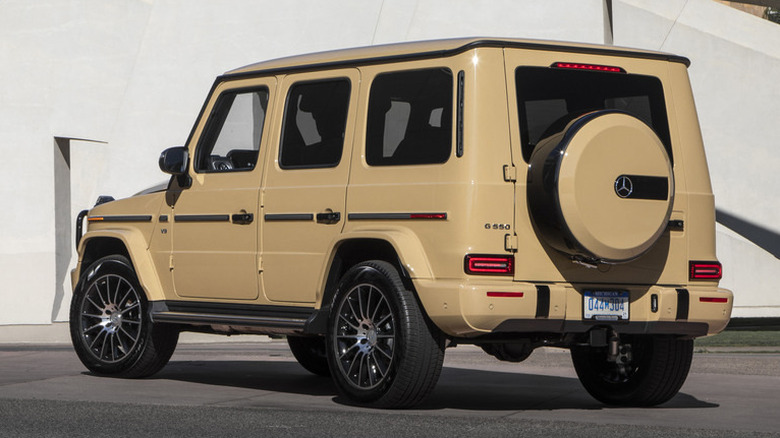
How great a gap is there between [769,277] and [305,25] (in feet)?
31.4

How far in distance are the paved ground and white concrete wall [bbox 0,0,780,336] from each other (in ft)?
35.2

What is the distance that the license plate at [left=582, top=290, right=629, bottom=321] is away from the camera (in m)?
7.63

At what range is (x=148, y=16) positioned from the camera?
26.1m

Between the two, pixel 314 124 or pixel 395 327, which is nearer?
pixel 395 327

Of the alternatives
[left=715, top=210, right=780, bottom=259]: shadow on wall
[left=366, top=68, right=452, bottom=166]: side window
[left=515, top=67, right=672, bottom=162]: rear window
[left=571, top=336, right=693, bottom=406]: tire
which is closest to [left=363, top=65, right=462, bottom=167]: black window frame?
[left=366, top=68, right=452, bottom=166]: side window

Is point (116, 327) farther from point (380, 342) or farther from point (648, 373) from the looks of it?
point (648, 373)

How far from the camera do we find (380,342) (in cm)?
777

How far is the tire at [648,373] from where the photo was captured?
332 inches

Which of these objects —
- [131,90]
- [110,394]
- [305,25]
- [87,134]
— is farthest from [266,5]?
[110,394]

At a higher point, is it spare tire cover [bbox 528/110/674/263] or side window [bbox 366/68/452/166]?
side window [bbox 366/68/452/166]

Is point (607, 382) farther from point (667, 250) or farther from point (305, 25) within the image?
point (305, 25)

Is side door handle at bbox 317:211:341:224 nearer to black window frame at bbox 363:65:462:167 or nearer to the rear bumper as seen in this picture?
black window frame at bbox 363:65:462:167

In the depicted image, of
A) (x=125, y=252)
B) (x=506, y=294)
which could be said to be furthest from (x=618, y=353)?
(x=125, y=252)

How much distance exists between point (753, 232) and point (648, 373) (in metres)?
14.7
